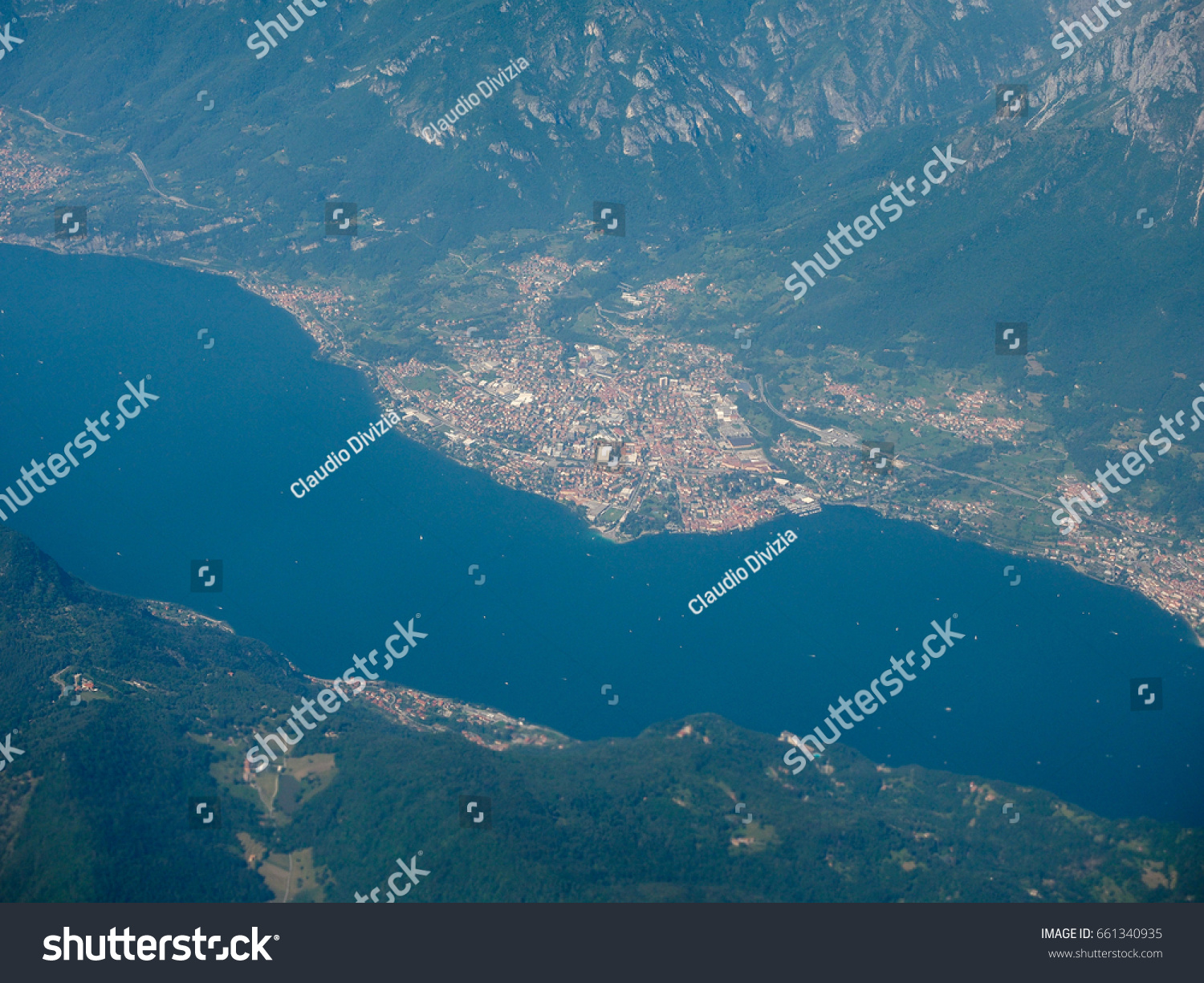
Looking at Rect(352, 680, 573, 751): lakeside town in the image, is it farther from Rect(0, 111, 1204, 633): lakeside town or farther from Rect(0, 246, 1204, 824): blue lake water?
Rect(0, 111, 1204, 633): lakeside town

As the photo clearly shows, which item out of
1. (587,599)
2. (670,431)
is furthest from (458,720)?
(670,431)

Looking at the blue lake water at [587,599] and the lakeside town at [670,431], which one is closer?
the blue lake water at [587,599]

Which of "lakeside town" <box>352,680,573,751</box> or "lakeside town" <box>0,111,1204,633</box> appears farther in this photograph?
"lakeside town" <box>0,111,1204,633</box>

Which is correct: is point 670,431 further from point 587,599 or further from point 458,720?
point 458,720

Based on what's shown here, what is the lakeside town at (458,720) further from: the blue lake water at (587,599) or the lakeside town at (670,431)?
the lakeside town at (670,431)

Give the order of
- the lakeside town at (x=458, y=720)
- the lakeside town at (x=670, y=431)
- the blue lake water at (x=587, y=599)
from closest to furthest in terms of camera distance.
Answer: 1. the lakeside town at (x=458, y=720)
2. the blue lake water at (x=587, y=599)
3. the lakeside town at (x=670, y=431)

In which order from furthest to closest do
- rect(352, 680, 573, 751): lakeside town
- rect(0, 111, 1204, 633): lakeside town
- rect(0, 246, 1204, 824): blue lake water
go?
rect(0, 111, 1204, 633): lakeside town
rect(0, 246, 1204, 824): blue lake water
rect(352, 680, 573, 751): lakeside town

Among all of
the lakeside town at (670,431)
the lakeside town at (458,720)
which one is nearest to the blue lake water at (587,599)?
the lakeside town at (458,720)

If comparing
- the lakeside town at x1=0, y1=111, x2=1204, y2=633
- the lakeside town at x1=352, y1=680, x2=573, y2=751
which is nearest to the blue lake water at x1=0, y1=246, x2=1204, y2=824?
the lakeside town at x1=352, y1=680, x2=573, y2=751
